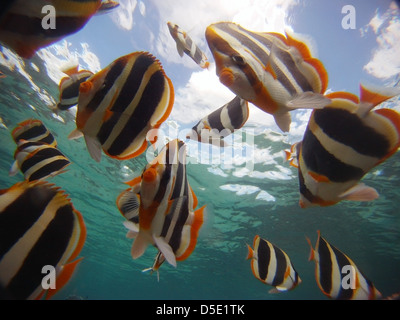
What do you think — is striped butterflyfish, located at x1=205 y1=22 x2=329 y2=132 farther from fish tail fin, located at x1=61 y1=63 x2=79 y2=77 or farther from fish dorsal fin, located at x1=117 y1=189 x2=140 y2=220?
fish tail fin, located at x1=61 y1=63 x2=79 y2=77

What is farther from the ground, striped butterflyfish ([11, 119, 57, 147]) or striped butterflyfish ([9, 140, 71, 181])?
striped butterflyfish ([11, 119, 57, 147])

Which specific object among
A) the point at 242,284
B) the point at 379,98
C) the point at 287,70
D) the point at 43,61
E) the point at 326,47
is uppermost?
the point at 43,61

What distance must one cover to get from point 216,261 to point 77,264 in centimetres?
3448

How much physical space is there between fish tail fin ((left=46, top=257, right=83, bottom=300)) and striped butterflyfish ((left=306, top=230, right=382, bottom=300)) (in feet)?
7.91

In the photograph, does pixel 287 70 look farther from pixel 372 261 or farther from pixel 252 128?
pixel 372 261

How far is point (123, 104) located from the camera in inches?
45.5

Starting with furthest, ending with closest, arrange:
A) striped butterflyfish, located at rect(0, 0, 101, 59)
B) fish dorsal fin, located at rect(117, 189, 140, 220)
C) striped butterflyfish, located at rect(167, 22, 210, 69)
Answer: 1. striped butterflyfish, located at rect(167, 22, 210, 69)
2. fish dorsal fin, located at rect(117, 189, 140, 220)
3. striped butterflyfish, located at rect(0, 0, 101, 59)

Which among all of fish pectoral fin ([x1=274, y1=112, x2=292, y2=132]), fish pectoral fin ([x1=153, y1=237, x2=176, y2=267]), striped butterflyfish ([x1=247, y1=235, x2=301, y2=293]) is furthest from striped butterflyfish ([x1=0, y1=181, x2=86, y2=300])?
striped butterflyfish ([x1=247, y1=235, x2=301, y2=293])

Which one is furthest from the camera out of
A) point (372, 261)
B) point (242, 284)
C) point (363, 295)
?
point (242, 284)

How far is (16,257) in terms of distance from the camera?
1.04 metres

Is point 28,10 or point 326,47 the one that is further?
point 326,47

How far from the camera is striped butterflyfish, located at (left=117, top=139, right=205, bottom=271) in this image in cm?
112

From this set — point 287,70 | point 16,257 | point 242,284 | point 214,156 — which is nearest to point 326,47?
point 214,156
